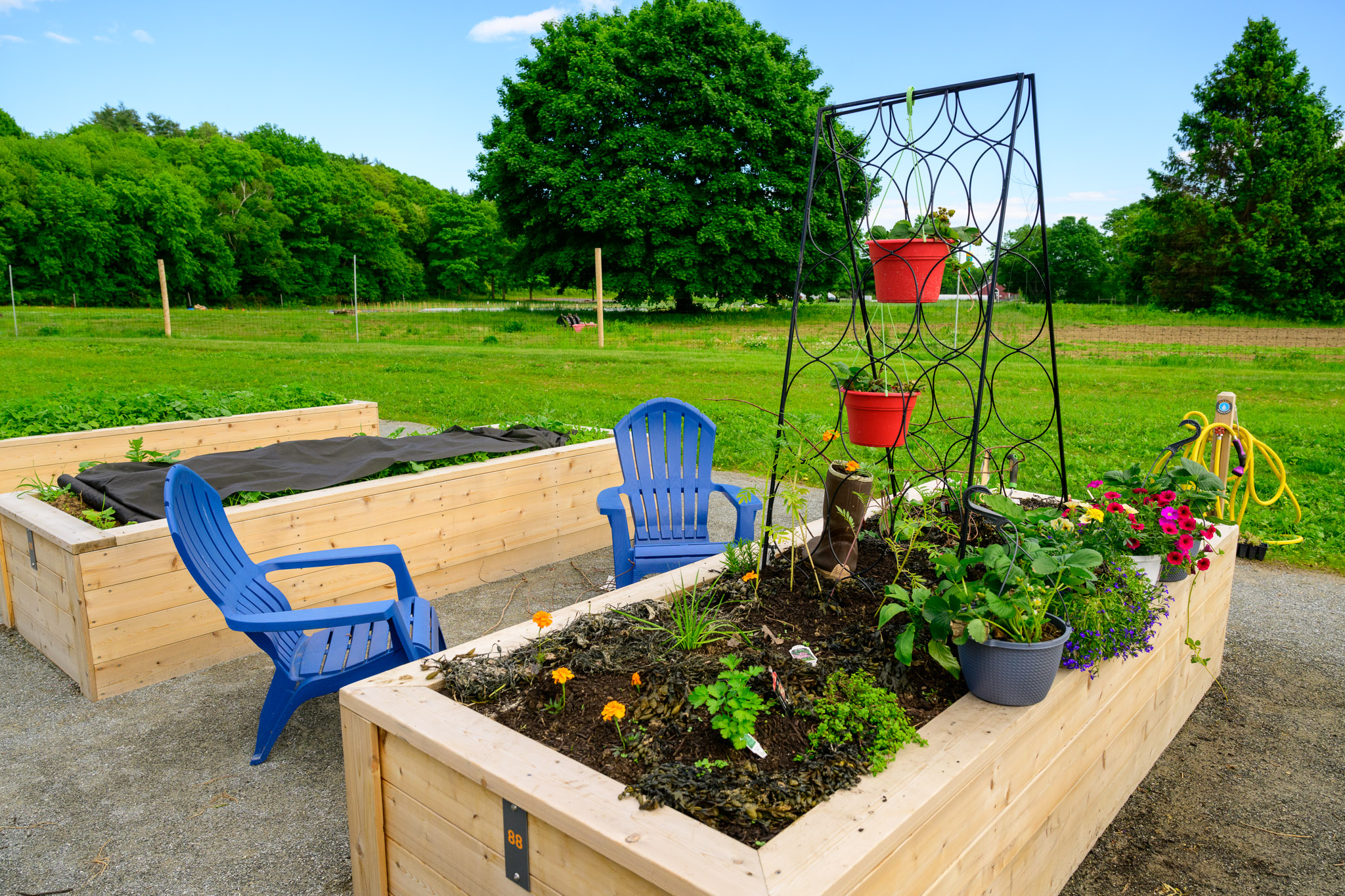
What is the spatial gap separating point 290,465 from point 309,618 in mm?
1671

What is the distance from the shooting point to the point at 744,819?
122 centimetres

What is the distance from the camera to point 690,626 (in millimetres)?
1883

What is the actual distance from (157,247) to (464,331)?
23701mm

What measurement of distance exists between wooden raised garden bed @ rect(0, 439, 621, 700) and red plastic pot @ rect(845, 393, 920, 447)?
6.29 feet

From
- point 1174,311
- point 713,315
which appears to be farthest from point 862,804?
point 1174,311

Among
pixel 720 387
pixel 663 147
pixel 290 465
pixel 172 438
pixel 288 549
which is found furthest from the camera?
pixel 663 147

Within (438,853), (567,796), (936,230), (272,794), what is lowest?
(272,794)

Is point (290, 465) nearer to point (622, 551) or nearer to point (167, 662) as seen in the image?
point (167, 662)

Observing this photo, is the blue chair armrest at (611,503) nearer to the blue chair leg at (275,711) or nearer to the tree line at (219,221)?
the blue chair leg at (275,711)

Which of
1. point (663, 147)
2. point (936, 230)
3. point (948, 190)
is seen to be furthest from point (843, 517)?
point (663, 147)

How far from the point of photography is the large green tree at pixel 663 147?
71.5ft

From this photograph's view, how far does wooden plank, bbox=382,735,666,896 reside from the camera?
3.75 feet

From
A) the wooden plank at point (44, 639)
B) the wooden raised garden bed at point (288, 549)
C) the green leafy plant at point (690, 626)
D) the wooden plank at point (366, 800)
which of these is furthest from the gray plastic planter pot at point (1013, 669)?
the wooden plank at point (44, 639)

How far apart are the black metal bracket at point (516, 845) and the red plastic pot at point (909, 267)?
1.58m
